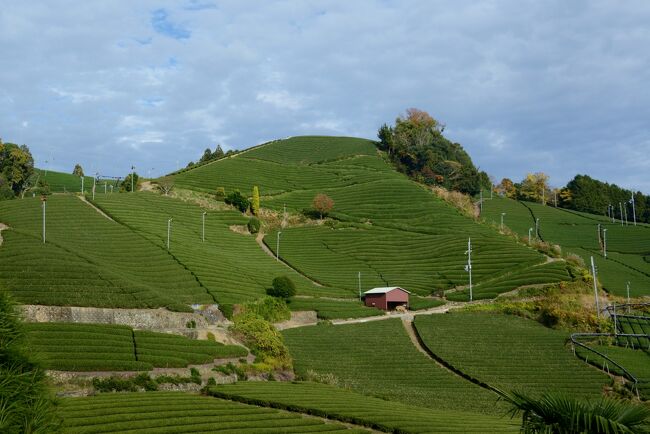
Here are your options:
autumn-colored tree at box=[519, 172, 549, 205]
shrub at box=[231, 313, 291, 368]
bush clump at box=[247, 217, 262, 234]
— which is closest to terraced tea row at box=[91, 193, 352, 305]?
bush clump at box=[247, 217, 262, 234]

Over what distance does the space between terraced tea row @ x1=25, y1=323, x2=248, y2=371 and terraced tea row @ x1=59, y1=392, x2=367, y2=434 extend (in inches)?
171

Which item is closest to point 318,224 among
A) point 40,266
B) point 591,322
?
point 591,322

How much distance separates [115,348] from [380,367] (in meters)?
18.4

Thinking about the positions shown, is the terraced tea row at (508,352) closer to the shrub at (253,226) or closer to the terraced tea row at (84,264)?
the terraced tea row at (84,264)

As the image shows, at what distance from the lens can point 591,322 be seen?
5659cm

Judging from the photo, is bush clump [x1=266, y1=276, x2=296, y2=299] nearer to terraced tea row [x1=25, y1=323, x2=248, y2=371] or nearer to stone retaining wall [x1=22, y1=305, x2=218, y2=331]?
stone retaining wall [x1=22, y1=305, x2=218, y2=331]

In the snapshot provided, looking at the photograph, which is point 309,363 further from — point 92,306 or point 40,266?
point 40,266

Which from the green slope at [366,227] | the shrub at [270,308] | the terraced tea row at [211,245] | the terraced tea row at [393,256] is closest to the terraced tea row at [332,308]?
the shrub at [270,308]

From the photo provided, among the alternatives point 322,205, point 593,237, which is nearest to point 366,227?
point 322,205

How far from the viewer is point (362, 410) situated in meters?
30.0

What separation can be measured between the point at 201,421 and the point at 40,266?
26578mm

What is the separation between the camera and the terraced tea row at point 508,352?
4225 cm

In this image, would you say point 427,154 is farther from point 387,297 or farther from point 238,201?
point 387,297

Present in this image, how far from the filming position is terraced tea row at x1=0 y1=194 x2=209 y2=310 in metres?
43.9
